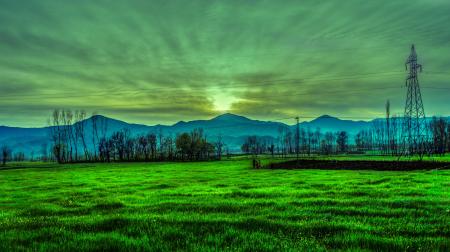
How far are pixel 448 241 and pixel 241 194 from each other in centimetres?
1470

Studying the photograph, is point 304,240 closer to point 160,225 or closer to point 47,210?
point 160,225

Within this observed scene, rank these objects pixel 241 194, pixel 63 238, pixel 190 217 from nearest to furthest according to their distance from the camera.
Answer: pixel 63 238 < pixel 190 217 < pixel 241 194

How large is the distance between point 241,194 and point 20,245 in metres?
15.2

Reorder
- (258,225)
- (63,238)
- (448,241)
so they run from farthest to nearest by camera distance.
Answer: (258,225), (63,238), (448,241)

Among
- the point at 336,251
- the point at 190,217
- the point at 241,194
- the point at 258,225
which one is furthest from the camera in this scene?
the point at 241,194

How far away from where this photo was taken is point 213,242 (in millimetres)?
10375

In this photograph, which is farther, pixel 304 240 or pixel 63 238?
pixel 63 238

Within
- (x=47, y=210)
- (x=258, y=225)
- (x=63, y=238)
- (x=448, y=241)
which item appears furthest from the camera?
→ (x=47, y=210)

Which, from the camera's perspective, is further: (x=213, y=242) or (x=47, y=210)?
(x=47, y=210)

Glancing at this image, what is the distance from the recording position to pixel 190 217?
14562 millimetres

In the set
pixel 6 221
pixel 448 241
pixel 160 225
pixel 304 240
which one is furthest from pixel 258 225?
pixel 6 221

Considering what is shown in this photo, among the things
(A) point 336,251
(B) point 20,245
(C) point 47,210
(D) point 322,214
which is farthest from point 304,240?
(C) point 47,210

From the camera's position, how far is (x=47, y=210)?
18.3m

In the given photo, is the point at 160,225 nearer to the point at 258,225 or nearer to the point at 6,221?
the point at 258,225
